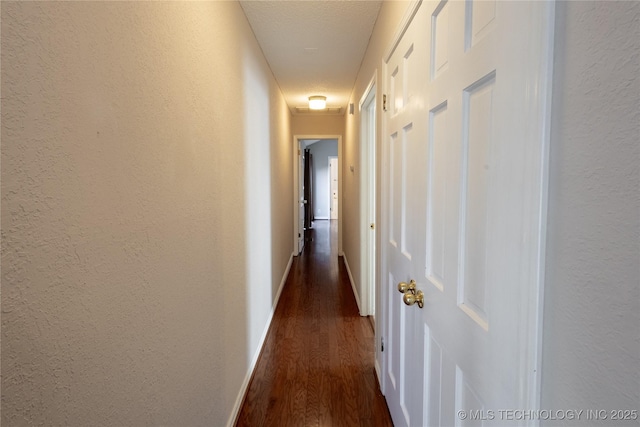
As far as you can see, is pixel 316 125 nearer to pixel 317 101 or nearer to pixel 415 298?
pixel 317 101

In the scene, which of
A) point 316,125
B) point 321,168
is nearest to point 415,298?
point 316,125

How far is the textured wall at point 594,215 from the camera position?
1.40 feet

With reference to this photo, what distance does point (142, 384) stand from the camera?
0.89m

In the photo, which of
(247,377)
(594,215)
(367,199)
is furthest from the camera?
(367,199)

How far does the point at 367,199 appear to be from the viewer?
10.2 feet

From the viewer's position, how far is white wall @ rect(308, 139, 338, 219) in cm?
1103

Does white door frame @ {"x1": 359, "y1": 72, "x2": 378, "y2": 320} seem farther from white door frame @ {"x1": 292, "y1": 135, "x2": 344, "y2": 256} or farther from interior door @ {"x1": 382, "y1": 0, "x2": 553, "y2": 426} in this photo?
white door frame @ {"x1": 292, "y1": 135, "x2": 344, "y2": 256}

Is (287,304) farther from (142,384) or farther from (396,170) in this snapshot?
(142,384)

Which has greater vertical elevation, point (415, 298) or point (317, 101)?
point (317, 101)

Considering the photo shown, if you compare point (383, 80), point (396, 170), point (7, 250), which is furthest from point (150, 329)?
point (383, 80)

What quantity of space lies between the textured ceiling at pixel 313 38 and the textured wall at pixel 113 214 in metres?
0.68

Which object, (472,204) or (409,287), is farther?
(409,287)

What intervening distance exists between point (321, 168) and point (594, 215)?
35.4 feet

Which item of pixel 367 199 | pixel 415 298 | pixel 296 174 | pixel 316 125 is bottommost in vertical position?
pixel 415 298
